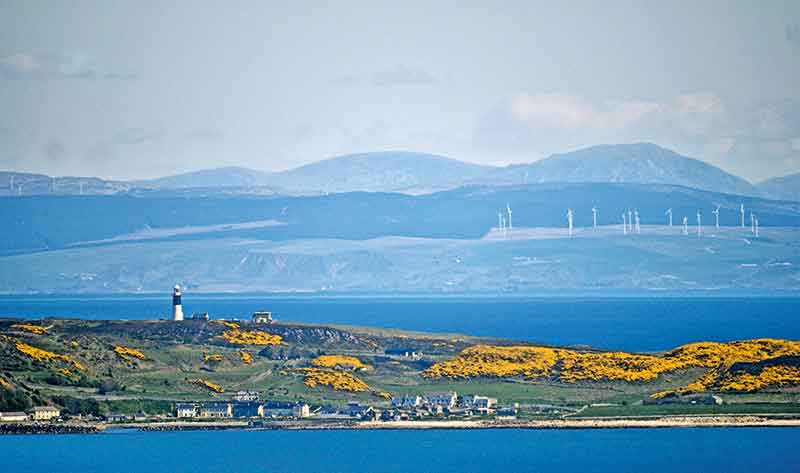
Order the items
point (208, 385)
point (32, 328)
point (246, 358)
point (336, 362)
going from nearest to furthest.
Answer: point (208, 385), point (336, 362), point (246, 358), point (32, 328)

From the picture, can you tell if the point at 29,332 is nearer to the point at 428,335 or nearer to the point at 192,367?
the point at 192,367

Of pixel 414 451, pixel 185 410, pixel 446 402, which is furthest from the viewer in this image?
pixel 446 402

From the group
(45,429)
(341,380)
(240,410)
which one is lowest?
(45,429)

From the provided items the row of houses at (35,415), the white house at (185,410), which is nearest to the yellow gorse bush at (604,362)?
the white house at (185,410)

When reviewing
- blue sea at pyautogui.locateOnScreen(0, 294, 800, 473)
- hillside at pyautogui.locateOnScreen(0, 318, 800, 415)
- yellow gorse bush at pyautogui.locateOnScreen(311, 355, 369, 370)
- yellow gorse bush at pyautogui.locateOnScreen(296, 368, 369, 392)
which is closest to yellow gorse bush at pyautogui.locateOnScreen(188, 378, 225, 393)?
hillside at pyautogui.locateOnScreen(0, 318, 800, 415)

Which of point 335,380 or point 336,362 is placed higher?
point 336,362

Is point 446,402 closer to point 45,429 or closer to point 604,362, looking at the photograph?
point 604,362

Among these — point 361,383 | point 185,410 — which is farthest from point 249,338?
point 185,410

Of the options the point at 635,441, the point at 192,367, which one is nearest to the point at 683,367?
the point at 635,441
